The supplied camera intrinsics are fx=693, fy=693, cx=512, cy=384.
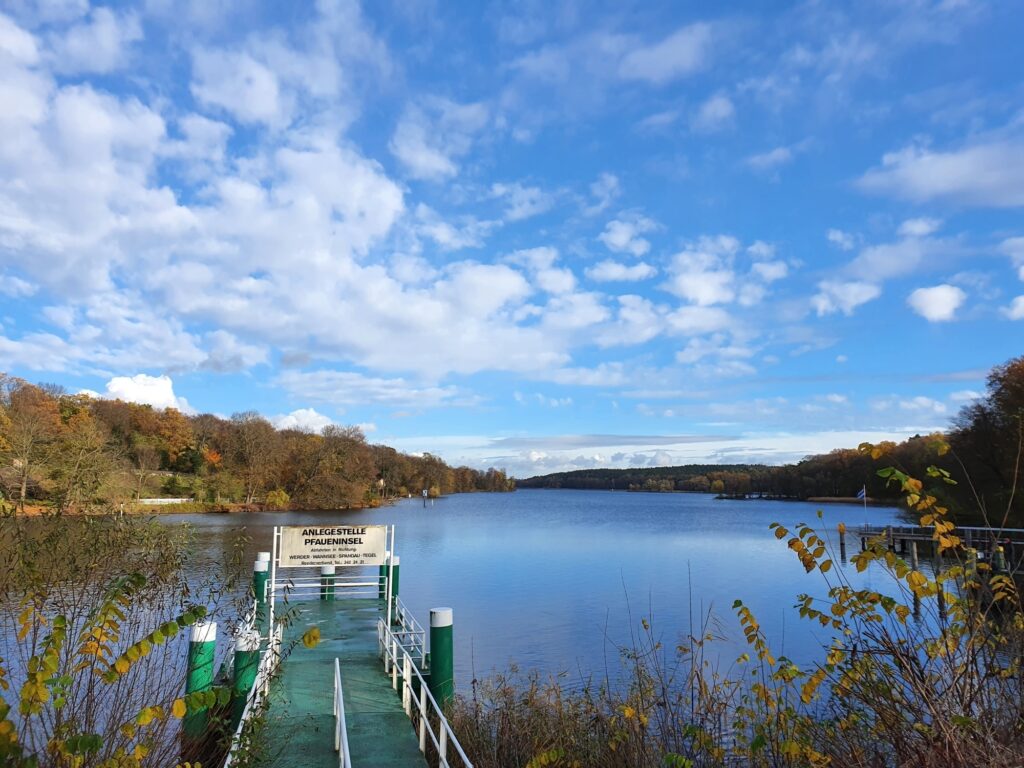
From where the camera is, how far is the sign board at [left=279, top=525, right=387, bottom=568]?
1364 centimetres

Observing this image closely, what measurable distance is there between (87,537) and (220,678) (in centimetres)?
874

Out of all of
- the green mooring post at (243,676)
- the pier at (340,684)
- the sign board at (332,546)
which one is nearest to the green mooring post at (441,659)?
the pier at (340,684)

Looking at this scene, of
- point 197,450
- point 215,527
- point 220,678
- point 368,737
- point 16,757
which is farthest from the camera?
point 197,450

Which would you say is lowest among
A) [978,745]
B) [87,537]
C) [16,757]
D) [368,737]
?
[368,737]

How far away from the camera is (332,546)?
13.8 metres

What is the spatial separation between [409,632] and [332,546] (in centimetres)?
267

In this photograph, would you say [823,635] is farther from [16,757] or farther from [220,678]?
[16,757]

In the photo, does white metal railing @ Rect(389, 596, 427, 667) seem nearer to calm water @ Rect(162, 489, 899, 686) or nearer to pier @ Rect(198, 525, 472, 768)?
pier @ Rect(198, 525, 472, 768)

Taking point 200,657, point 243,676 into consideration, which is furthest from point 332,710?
point 200,657

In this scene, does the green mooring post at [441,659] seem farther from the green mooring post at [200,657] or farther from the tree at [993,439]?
the tree at [993,439]

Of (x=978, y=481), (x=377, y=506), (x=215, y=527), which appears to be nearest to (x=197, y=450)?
(x=377, y=506)

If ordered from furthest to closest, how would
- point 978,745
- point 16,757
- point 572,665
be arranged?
point 572,665 < point 978,745 < point 16,757

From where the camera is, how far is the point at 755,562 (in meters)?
39.3

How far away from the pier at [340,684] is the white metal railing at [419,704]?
0.02m
